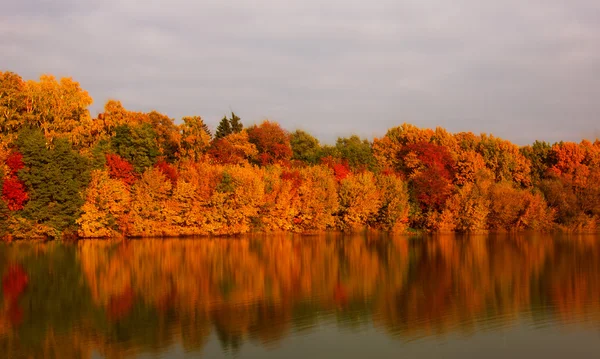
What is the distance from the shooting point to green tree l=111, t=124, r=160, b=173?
152 ft

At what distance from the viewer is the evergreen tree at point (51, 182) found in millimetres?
40406

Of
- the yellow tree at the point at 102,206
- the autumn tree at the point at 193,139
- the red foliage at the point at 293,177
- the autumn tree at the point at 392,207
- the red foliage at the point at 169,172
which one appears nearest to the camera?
Answer: the yellow tree at the point at 102,206

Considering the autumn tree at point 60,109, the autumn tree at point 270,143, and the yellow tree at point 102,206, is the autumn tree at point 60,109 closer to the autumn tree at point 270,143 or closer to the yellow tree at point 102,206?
the yellow tree at point 102,206

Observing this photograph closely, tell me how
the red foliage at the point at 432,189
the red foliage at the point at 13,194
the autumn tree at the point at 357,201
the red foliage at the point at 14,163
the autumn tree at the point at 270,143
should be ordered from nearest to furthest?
1. the red foliage at the point at 13,194
2. the red foliage at the point at 14,163
3. the autumn tree at the point at 357,201
4. the red foliage at the point at 432,189
5. the autumn tree at the point at 270,143

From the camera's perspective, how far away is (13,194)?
130 ft

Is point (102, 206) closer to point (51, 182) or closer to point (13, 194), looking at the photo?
point (51, 182)

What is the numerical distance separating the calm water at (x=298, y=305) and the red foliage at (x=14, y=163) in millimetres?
13101

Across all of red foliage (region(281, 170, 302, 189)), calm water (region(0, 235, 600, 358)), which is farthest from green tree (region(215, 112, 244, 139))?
calm water (region(0, 235, 600, 358))

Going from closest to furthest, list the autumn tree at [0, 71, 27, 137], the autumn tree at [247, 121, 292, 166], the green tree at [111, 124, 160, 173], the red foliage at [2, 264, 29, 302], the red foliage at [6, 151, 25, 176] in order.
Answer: the red foliage at [2, 264, 29, 302] → the red foliage at [6, 151, 25, 176] → the autumn tree at [0, 71, 27, 137] → the green tree at [111, 124, 160, 173] → the autumn tree at [247, 121, 292, 166]

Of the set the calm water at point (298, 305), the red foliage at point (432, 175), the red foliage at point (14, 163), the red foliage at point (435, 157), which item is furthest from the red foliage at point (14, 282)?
the red foliage at point (435, 157)

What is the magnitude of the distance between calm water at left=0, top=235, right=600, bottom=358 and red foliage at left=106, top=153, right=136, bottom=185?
15129 millimetres

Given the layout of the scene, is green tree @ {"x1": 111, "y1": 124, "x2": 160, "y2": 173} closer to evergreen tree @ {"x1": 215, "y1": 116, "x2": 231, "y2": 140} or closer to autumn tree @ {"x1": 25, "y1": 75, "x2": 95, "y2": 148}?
autumn tree @ {"x1": 25, "y1": 75, "x2": 95, "y2": 148}

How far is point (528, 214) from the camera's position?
50375mm

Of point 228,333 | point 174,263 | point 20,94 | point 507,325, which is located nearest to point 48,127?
point 20,94
